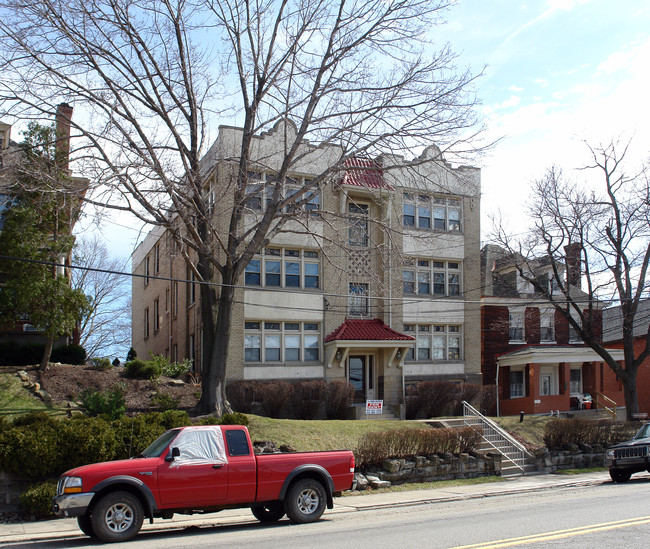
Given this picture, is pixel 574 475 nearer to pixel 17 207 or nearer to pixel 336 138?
pixel 336 138

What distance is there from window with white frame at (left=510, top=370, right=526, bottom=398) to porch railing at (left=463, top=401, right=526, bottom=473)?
9.71 metres

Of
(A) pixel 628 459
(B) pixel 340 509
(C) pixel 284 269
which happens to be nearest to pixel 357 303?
(C) pixel 284 269

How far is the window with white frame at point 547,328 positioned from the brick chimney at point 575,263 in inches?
159

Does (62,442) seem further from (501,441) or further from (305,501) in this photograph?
(501,441)

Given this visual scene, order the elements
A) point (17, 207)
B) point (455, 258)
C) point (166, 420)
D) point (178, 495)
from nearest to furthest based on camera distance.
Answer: point (178, 495), point (166, 420), point (17, 207), point (455, 258)

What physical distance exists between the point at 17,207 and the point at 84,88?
6743 mm

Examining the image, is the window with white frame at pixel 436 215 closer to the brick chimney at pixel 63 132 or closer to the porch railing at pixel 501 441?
the porch railing at pixel 501 441

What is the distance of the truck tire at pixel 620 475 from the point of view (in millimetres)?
18109

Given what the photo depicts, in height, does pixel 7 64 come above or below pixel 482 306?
above

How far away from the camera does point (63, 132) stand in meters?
21.9

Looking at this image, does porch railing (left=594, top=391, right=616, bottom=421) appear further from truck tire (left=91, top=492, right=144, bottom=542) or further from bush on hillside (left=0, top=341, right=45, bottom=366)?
truck tire (left=91, top=492, right=144, bottom=542)

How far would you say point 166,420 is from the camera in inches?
650

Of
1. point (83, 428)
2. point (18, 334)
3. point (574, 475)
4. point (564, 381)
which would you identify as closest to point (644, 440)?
point (574, 475)

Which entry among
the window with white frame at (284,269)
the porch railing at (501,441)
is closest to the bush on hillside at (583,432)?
the porch railing at (501,441)
